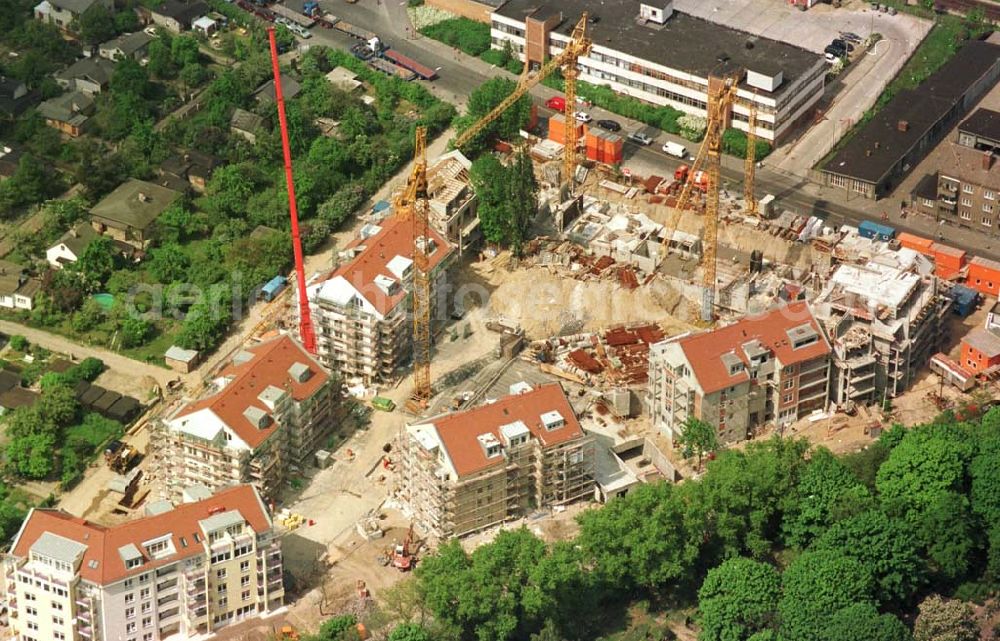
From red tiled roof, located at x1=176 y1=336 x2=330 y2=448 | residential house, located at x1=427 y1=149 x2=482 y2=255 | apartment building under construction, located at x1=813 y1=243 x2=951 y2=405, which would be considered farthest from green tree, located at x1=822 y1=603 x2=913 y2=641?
→ residential house, located at x1=427 y1=149 x2=482 y2=255

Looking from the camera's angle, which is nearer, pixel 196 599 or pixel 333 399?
pixel 196 599

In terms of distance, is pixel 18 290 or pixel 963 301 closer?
pixel 963 301

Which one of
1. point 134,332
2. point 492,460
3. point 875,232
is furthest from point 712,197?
point 134,332

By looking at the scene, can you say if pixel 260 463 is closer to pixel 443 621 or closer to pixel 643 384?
pixel 443 621

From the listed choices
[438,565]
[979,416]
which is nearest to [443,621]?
[438,565]

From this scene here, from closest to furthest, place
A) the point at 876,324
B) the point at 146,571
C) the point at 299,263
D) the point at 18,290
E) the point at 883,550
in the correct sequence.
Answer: the point at 146,571 → the point at 883,550 → the point at 876,324 → the point at 299,263 → the point at 18,290

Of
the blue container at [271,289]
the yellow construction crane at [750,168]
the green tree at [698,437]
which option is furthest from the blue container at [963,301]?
the blue container at [271,289]

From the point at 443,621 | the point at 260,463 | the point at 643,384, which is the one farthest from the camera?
the point at 643,384

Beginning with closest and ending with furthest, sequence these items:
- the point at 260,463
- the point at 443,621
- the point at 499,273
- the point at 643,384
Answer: the point at 443,621
the point at 260,463
the point at 643,384
the point at 499,273

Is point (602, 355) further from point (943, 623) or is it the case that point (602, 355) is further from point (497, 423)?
point (943, 623)
